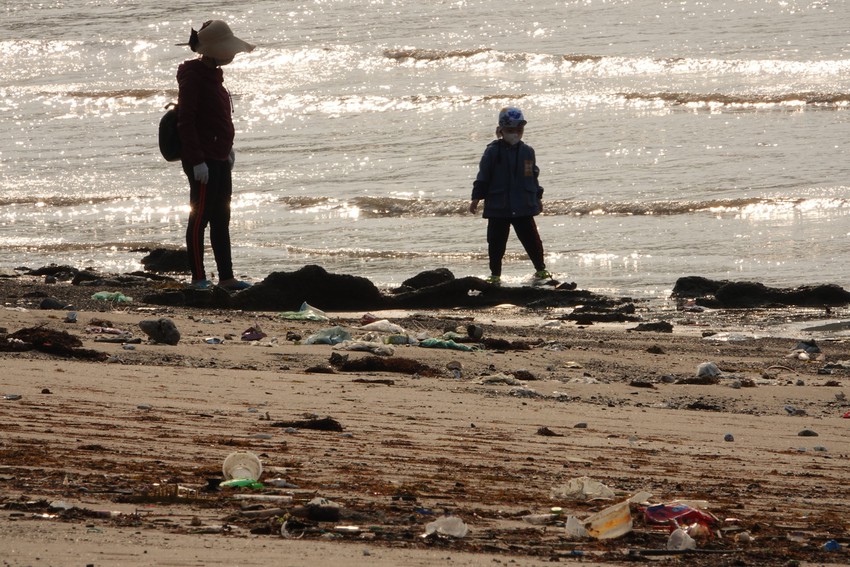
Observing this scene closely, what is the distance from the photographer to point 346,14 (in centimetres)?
3912

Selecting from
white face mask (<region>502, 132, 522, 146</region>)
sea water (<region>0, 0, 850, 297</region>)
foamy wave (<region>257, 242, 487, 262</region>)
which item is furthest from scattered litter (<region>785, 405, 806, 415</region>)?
foamy wave (<region>257, 242, 487, 262</region>)

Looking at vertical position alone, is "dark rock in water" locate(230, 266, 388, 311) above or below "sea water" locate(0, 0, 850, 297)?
below

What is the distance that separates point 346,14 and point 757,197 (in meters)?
25.2

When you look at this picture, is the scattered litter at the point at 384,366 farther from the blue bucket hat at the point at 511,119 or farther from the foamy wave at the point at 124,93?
the foamy wave at the point at 124,93

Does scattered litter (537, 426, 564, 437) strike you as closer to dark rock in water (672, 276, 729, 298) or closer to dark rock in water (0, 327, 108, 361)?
dark rock in water (0, 327, 108, 361)

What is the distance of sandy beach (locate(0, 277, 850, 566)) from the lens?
11.2 ft

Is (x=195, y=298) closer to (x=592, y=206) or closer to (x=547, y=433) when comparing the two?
(x=547, y=433)

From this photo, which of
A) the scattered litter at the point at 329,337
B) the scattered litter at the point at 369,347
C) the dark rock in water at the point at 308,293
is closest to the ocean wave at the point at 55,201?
the dark rock in water at the point at 308,293

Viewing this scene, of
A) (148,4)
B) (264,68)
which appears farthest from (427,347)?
(148,4)

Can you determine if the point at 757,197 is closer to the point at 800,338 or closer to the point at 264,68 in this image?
the point at 800,338

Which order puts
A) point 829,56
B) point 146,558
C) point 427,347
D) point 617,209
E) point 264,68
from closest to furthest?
1. point 146,558
2. point 427,347
3. point 617,209
4. point 829,56
5. point 264,68

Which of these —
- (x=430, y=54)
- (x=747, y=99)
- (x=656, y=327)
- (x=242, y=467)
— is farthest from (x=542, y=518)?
(x=430, y=54)

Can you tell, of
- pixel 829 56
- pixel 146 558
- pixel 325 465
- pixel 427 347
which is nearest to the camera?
pixel 146 558

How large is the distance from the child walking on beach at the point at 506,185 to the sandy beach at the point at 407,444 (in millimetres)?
2680
